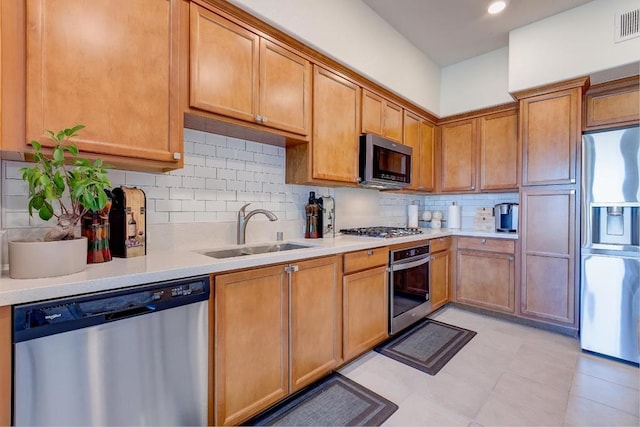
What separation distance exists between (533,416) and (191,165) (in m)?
2.57

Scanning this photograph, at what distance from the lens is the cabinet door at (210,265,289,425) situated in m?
1.40

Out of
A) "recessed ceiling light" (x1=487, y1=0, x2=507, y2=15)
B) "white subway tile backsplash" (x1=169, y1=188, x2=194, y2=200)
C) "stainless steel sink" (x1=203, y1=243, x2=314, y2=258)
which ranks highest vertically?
"recessed ceiling light" (x1=487, y1=0, x2=507, y2=15)

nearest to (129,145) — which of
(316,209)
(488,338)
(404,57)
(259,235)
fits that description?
(259,235)

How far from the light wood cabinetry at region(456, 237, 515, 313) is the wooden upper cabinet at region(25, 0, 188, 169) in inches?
122

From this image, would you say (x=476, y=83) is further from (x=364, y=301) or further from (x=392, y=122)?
(x=364, y=301)

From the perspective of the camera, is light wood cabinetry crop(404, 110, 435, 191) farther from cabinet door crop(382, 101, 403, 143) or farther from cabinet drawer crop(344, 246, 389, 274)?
cabinet drawer crop(344, 246, 389, 274)

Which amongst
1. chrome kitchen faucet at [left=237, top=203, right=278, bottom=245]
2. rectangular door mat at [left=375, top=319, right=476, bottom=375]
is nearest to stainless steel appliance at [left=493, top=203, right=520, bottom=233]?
rectangular door mat at [left=375, top=319, right=476, bottom=375]

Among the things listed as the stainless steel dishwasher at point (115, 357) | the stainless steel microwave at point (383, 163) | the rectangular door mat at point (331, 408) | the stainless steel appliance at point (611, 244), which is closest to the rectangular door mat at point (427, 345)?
the rectangular door mat at point (331, 408)

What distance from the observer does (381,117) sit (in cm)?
290

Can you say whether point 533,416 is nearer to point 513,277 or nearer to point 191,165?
point 513,277

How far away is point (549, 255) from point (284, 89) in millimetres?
2866

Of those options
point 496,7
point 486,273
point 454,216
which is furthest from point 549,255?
point 496,7

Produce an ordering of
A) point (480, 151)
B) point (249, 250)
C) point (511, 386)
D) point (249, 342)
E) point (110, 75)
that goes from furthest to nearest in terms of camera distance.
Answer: point (480, 151) → point (249, 250) → point (511, 386) → point (249, 342) → point (110, 75)

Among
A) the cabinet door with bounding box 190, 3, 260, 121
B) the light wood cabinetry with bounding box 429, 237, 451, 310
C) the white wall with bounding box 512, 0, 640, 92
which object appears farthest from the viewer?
the light wood cabinetry with bounding box 429, 237, 451, 310
